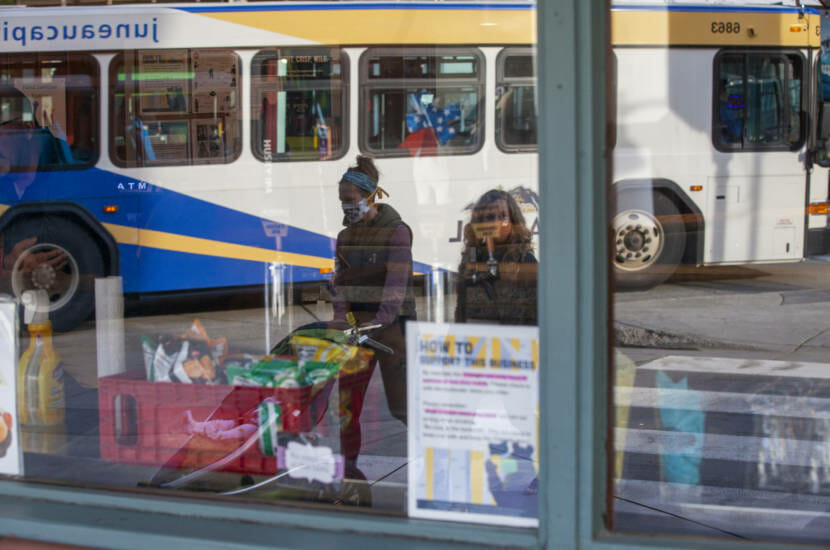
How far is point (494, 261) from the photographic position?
4.65 metres

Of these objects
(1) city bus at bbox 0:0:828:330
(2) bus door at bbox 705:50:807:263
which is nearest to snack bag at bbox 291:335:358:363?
(1) city bus at bbox 0:0:828:330

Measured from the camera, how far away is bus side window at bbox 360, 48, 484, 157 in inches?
360

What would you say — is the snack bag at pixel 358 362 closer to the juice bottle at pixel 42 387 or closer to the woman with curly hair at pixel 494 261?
the woman with curly hair at pixel 494 261

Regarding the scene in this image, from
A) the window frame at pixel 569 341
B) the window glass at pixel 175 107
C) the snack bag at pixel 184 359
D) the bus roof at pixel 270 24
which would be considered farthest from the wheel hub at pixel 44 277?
the window frame at pixel 569 341

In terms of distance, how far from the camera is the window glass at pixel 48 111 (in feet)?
29.0

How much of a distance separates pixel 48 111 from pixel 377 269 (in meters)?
6.14

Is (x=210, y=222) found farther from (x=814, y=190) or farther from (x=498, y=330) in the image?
(x=498, y=330)

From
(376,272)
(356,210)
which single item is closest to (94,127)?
(356,210)

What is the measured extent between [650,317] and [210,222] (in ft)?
15.1

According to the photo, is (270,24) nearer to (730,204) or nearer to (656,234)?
(656,234)

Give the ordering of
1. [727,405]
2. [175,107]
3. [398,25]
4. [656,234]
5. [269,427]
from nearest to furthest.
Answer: [269,427] < [727,405] < [175,107] < [398,25] < [656,234]

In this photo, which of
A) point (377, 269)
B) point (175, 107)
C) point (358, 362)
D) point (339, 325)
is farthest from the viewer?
point (175, 107)

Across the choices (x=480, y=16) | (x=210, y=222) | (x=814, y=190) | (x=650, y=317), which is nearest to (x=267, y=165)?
(x=210, y=222)

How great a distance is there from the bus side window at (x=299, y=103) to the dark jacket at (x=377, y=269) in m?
4.88
